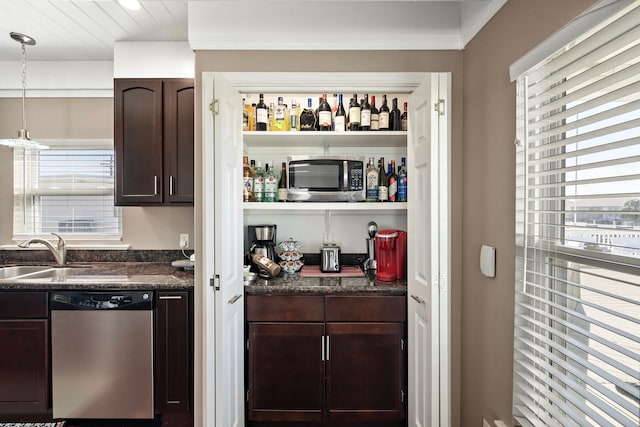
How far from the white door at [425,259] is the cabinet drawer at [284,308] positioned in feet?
1.82

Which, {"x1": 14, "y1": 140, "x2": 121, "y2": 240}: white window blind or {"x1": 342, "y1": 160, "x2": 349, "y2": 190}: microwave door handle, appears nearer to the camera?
{"x1": 342, "y1": 160, "x2": 349, "y2": 190}: microwave door handle

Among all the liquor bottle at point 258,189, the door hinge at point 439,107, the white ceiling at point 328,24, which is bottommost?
the liquor bottle at point 258,189

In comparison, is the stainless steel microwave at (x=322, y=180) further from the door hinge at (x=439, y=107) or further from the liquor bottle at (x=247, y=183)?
the door hinge at (x=439, y=107)

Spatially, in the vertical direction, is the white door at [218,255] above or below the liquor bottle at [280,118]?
below

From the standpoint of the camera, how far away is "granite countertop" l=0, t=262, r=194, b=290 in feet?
7.02

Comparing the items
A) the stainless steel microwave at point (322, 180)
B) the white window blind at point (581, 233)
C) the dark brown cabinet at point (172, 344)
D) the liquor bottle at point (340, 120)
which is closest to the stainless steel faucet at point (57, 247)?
the dark brown cabinet at point (172, 344)

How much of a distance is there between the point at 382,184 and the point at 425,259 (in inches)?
37.2

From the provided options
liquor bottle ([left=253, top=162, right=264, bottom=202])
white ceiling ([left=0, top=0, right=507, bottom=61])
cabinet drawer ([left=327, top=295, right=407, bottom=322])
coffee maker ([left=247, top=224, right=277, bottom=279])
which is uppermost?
white ceiling ([left=0, top=0, right=507, bottom=61])

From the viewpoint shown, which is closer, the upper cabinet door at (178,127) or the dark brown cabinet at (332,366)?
the dark brown cabinet at (332,366)

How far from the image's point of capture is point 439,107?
5.26 feet

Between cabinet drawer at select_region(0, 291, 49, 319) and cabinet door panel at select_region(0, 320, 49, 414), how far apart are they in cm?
4

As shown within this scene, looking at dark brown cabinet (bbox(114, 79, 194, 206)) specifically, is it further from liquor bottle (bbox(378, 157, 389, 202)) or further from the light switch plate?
the light switch plate

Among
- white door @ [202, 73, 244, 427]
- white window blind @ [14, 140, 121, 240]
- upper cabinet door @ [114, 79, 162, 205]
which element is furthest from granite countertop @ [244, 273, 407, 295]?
white window blind @ [14, 140, 121, 240]

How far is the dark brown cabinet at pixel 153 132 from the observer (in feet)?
7.93
